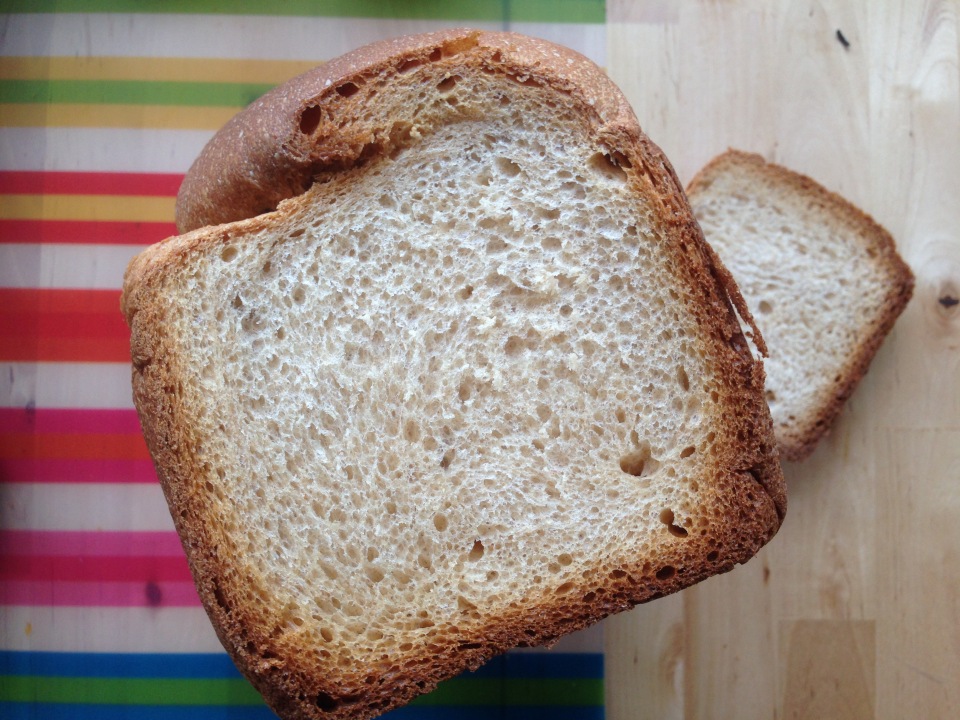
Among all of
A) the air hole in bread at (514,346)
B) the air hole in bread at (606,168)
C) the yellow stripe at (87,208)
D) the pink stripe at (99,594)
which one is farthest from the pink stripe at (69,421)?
the air hole in bread at (606,168)

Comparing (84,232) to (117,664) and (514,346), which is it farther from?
(514,346)

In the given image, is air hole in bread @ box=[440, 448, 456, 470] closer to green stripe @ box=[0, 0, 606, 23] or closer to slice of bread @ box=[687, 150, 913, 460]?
slice of bread @ box=[687, 150, 913, 460]

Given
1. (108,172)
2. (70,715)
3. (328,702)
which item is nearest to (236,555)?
(328,702)

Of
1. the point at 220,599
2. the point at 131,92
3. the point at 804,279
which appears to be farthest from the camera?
the point at 131,92

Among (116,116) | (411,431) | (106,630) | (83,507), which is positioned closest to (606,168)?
(411,431)

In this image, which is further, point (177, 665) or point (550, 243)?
point (177, 665)

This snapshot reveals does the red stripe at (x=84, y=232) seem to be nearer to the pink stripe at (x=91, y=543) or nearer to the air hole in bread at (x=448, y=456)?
the pink stripe at (x=91, y=543)

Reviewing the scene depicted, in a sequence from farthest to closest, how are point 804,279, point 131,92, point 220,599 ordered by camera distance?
point 131,92
point 804,279
point 220,599
